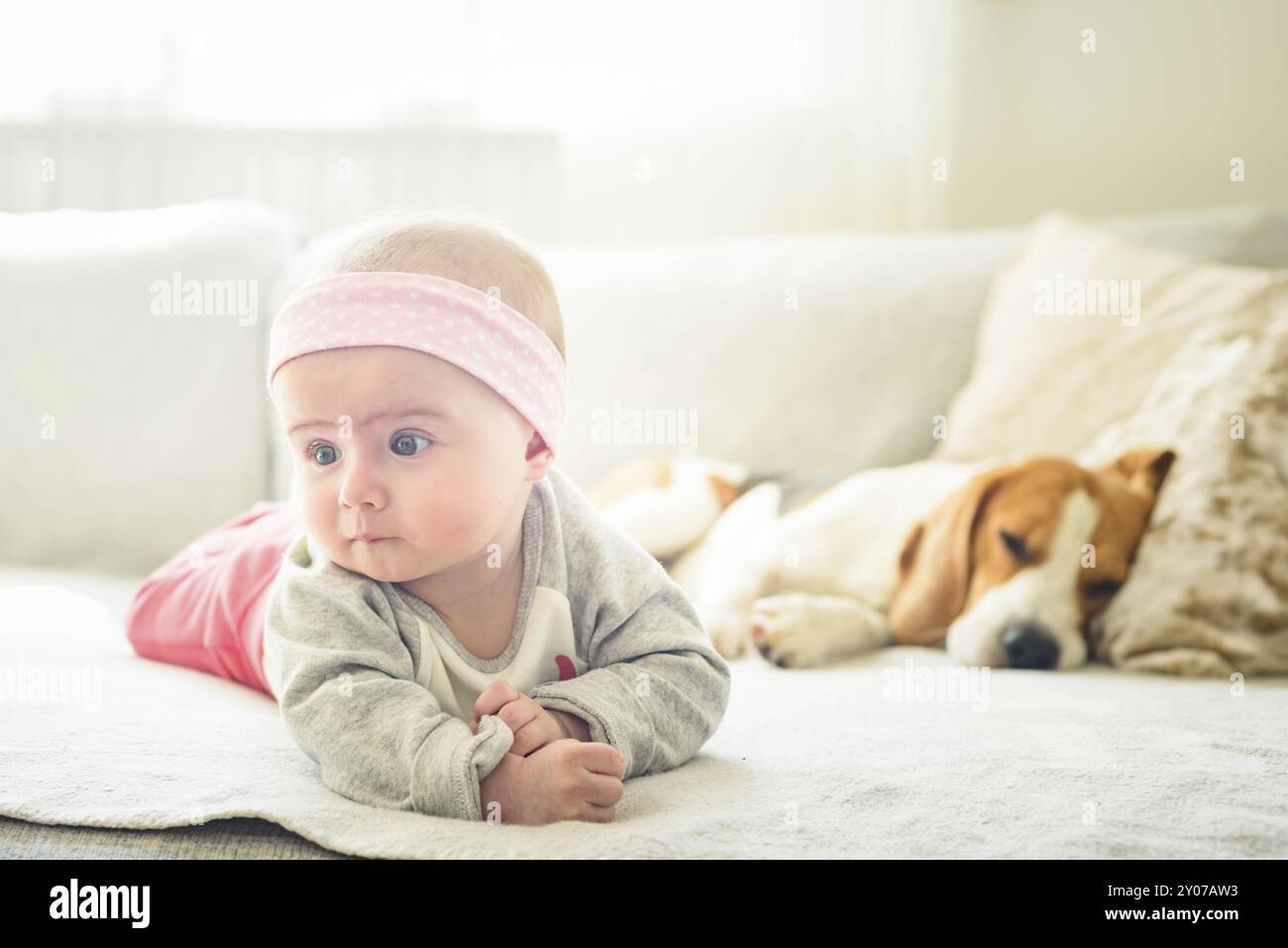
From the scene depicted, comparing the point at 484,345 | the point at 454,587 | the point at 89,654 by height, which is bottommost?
the point at 89,654

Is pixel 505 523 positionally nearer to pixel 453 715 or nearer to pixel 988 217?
pixel 453 715

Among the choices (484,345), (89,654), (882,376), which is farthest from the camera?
(882,376)

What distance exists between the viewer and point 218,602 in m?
1.33

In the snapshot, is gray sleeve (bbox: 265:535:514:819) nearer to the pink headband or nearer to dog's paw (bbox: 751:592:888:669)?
the pink headband

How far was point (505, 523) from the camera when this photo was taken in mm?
1038

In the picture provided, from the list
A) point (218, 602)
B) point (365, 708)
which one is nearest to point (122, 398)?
point (218, 602)

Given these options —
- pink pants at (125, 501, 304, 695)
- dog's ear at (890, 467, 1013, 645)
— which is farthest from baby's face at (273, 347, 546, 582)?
dog's ear at (890, 467, 1013, 645)

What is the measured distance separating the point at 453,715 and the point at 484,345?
1.02ft

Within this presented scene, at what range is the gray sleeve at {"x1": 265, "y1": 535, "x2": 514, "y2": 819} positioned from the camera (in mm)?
868

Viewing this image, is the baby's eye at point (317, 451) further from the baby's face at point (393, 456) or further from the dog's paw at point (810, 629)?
the dog's paw at point (810, 629)

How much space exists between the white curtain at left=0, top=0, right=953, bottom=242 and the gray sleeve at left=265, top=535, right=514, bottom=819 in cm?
186

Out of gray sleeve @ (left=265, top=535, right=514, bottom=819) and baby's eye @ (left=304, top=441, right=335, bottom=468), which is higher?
baby's eye @ (left=304, top=441, right=335, bottom=468)

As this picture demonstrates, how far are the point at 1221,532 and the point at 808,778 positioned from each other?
75cm
